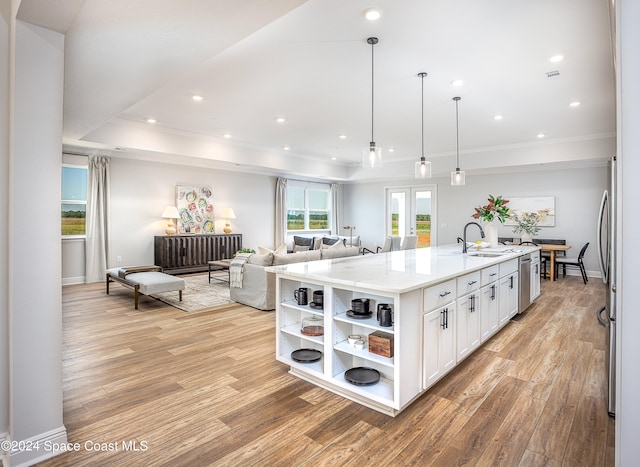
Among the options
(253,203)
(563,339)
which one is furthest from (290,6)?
(253,203)

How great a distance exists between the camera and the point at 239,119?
5.84 m

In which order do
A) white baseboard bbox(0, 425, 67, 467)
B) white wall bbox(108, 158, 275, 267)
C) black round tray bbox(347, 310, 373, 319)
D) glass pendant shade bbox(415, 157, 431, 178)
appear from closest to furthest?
white baseboard bbox(0, 425, 67, 467) → black round tray bbox(347, 310, 373, 319) → glass pendant shade bbox(415, 157, 431, 178) → white wall bbox(108, 158, 275, 267)

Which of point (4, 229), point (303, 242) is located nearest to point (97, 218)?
point (303, 242)

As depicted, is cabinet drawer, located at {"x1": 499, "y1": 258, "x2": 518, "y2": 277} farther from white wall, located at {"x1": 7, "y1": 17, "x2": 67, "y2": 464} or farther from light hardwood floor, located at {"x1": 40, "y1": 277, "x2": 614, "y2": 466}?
white wall, located at {"x1": 7, "y1": 17, "x2": 67, "y2": 464}

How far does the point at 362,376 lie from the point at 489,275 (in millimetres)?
1775

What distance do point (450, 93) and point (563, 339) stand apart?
308 cm

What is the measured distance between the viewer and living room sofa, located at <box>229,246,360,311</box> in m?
4.95

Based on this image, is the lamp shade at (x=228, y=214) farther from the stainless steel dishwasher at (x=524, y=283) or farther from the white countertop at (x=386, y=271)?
the stainless steel dishwasher at (x=524, y=283)

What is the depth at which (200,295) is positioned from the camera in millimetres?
5805

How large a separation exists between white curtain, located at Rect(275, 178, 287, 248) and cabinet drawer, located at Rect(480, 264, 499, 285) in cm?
675

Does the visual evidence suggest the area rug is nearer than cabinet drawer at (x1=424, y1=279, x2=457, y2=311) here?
No

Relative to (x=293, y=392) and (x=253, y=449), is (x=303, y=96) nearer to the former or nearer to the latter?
(x=293, y=392)

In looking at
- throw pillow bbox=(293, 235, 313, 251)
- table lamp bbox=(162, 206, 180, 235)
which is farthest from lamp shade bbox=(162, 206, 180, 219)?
throw pillow bbox=(293, 235, 313, 251)

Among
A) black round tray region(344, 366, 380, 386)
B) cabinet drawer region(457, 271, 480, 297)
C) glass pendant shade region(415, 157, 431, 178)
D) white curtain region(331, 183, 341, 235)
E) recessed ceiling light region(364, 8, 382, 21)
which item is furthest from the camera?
white curtain region(331, 183, 341, 235)
